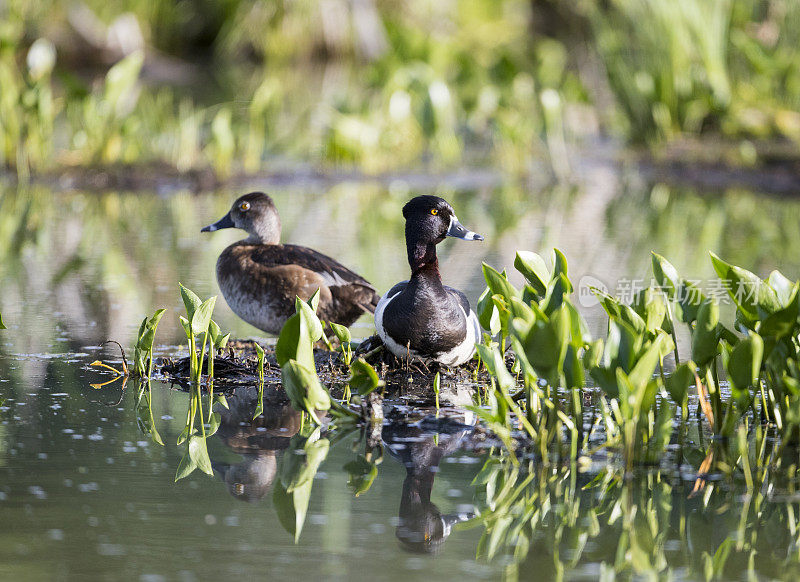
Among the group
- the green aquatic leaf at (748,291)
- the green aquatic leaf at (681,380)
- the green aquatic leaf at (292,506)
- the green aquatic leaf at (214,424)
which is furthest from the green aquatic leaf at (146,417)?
the green aquatic leaf at (748,291)

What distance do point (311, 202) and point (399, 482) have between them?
8.26 metres

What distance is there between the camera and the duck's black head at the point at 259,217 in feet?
22.5

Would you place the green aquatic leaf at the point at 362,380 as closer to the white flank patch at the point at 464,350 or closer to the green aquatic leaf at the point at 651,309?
the white flank patch at the point at 464,350

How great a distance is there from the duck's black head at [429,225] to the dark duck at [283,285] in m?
0.67

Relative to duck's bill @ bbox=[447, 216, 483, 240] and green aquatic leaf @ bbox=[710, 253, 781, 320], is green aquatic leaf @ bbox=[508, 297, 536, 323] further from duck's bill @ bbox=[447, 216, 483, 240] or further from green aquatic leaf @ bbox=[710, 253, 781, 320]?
duck's bill @ bbox=[447, 216, 483, 240]

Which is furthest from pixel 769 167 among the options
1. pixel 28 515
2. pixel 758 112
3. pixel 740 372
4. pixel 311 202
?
pixel 28 515

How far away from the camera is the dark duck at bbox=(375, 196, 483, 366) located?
5.62m

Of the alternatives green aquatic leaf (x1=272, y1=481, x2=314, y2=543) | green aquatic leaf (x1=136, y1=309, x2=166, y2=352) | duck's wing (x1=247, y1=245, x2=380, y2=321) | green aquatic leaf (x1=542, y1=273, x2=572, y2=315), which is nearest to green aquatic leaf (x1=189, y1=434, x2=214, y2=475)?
green aquatic leaf (x1=272, y1=481, x2=314, y2=543)

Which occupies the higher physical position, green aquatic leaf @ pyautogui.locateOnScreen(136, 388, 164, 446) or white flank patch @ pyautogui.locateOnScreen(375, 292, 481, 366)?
white flank patch @ pyautogui.locateOnScreen(375, 292, 481, 366)

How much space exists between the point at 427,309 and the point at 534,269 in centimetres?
60

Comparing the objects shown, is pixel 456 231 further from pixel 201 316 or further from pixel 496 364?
pixel 496 364

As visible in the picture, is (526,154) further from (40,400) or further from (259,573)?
(259,573)

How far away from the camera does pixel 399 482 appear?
4328mm

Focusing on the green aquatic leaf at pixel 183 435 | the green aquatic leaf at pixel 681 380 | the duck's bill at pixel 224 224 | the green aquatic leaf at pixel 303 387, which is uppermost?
the duck's bill at pixel 224 224
